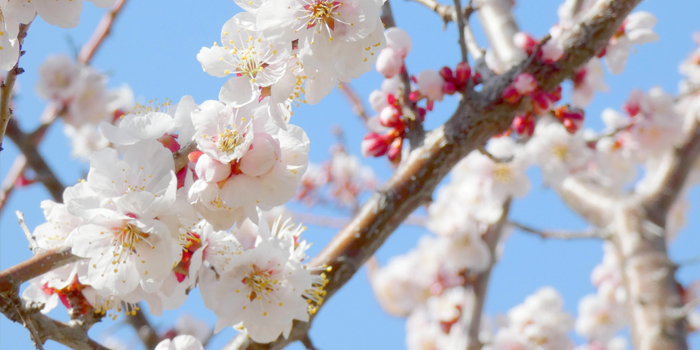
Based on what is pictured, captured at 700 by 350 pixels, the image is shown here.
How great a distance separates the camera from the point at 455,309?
3.45 m

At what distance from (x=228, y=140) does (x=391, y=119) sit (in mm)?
760

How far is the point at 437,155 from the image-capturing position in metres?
1.42

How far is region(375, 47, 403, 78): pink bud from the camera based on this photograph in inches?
63.8

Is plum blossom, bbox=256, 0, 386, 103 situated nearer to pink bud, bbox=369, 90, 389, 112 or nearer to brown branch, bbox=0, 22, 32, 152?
brown branch, bbox=0, 22, 32, 152

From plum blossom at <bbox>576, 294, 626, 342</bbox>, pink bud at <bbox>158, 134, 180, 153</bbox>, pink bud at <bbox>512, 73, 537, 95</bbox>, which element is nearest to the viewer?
pink bud at <bbox>158, 134, 180, 153</bbox>

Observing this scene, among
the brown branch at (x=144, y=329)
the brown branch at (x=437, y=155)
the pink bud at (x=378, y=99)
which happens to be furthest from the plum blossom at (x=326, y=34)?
the brown branch at (x=144, y=329)

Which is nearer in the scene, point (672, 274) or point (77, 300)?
point (77, 300)

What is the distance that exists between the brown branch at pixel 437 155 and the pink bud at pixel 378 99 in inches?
11.0

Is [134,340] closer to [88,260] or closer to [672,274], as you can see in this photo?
[88,260]

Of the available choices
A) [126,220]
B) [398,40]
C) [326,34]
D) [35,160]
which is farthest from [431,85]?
[35,160]

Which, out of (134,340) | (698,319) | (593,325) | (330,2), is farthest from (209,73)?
(698,319)

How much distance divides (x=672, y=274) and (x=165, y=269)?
283 cm

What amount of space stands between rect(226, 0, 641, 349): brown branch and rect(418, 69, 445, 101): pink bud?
0.10 m


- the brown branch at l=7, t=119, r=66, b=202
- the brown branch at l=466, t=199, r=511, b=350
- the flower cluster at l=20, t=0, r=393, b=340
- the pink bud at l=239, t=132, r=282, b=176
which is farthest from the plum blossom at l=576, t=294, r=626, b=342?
the pink bud at l=239, t=132, r=282, b=176
